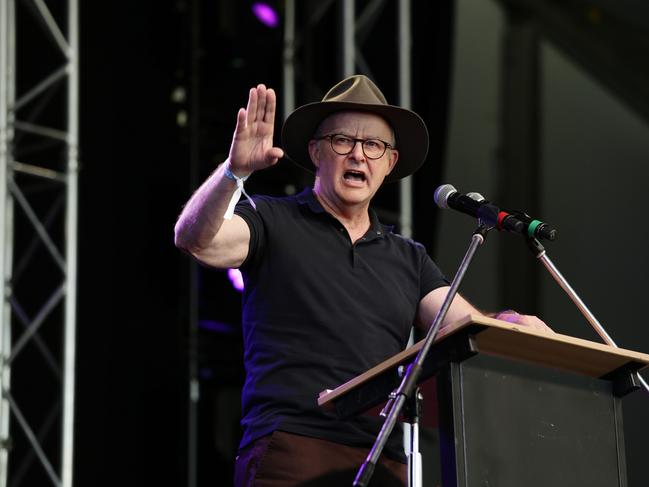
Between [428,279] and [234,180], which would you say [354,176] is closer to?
[428,279]

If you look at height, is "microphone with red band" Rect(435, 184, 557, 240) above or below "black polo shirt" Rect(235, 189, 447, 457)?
above

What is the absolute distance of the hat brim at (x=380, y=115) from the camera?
3.59 meters

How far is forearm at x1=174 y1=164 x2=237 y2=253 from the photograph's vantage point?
2969mm

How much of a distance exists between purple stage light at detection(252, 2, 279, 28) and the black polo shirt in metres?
3.59

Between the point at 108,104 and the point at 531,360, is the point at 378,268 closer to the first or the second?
the point at 531,360

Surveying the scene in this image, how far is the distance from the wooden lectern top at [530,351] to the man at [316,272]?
0.93 ft

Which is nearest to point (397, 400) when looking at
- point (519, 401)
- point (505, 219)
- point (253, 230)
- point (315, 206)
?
point (519, 401)

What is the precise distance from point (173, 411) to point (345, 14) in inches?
105

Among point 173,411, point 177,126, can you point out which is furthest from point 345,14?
point 173,411

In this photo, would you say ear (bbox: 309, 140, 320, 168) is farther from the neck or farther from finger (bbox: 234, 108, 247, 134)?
finger (bbox: 234, 108, 247, 134)

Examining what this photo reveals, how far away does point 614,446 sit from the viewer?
9.40ft

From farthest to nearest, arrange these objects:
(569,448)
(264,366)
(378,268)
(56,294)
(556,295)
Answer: (556,295) < (56,294) < (378,268) < (264,366) < (569,448)

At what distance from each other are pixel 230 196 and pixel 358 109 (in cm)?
79

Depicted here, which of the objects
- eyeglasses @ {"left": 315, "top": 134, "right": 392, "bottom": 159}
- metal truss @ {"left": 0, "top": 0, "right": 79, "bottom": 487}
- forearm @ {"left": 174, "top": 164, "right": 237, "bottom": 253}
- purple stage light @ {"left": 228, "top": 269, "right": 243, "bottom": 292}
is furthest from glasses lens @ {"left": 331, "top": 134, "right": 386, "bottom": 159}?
purple stage light @ {"left": 228, "top": 269, "right": 243, "bottom": 292}
